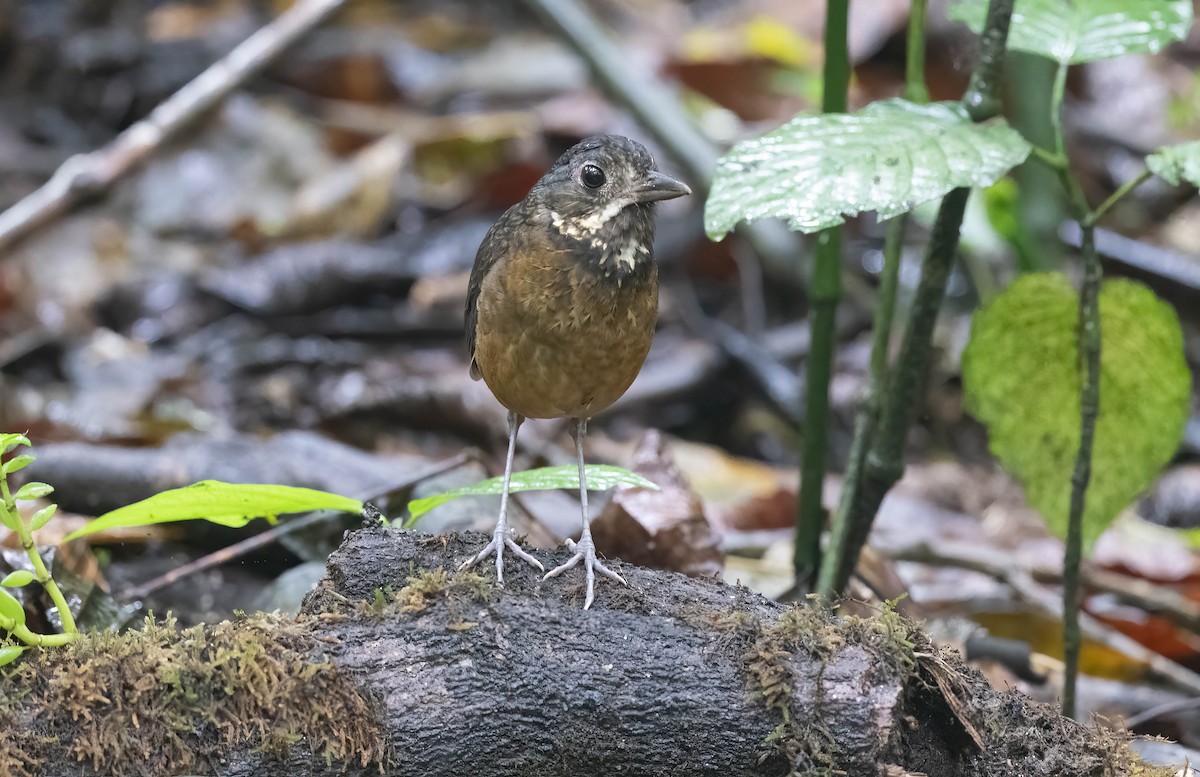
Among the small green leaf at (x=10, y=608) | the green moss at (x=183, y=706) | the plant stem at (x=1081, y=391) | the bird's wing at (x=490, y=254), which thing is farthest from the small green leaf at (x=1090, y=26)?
the small green leaf at (x=10, y=608)

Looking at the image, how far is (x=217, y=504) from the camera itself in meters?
2.59

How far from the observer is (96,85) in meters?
9.38

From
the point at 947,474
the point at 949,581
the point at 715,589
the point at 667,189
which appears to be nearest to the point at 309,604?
the point at 715,589

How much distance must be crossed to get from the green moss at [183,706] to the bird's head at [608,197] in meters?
1.16

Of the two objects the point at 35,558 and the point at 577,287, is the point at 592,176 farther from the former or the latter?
the point at 35,558

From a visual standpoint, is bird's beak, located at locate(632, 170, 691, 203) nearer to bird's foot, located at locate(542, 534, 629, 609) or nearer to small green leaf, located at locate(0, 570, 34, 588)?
bird's foot, located at locate(542, 534, 629, 609)

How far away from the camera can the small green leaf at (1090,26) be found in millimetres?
3111

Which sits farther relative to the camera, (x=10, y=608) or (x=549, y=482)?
(x=549, y=482)

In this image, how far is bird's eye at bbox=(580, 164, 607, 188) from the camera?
2.96 metres

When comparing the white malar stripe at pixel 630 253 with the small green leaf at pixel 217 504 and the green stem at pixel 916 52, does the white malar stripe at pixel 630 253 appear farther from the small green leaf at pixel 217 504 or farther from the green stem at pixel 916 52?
the green stem at pixel 916 52

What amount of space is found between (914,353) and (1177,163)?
0.77m

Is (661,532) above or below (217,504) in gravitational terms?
below

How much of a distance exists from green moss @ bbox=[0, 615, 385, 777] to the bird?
27.9 inches

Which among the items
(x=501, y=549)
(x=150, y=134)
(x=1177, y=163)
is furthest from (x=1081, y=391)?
(x=150, y=134)
